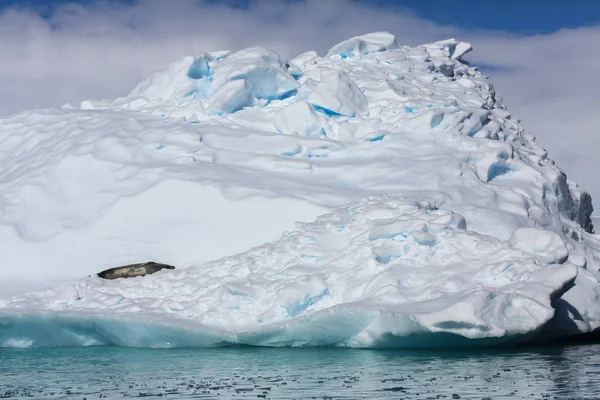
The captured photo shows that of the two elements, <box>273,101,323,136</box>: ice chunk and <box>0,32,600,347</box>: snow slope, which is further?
<box>273,101,323,136</box>: ice chunk

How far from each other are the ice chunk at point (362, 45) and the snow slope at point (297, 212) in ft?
0.19

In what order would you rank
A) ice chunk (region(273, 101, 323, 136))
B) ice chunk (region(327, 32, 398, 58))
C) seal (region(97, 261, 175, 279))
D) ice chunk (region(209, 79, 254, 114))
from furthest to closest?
ice chunk (region(327, 32, 398, 58)) < ice chunk (region(209, 79, 254, 114)) < ice chunk (region(273, 101, 323, 136)) < seal (region(97, 261, 175, 279))

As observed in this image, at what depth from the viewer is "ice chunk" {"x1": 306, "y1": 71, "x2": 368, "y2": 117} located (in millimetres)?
21172

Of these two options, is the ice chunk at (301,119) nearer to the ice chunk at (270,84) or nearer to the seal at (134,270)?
the ice chunk at (270,84)

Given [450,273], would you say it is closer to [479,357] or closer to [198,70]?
[479,357]

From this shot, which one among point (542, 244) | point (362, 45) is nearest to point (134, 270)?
point (542, 244)

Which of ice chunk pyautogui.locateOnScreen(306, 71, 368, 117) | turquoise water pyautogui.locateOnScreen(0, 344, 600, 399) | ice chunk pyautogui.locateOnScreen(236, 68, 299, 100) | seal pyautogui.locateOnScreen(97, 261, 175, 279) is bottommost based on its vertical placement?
turquoise water pyautogui.locateOnScreen(0, 344, 600, 399)

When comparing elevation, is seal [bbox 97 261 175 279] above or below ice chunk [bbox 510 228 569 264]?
above

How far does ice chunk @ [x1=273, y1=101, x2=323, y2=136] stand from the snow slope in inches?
2.4

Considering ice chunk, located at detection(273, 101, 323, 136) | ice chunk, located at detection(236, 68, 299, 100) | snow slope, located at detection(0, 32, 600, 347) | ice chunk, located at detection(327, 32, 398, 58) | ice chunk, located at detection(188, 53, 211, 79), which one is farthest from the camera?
ice chunk, located at detection(327, 32, 398, 58)

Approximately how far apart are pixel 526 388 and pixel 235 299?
6.59m

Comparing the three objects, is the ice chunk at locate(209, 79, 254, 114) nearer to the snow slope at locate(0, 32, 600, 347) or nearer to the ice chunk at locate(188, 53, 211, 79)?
the snow slope at locate(0, 32, 600, 347)

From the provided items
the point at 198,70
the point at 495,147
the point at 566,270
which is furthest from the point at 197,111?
the point at 566,270

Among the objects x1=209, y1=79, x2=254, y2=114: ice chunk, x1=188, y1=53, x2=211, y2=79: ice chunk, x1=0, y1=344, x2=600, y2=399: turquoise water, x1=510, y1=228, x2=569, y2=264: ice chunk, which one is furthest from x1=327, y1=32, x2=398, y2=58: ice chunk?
x1=0, y1=344, x2=600, y2=399: turquoise water
